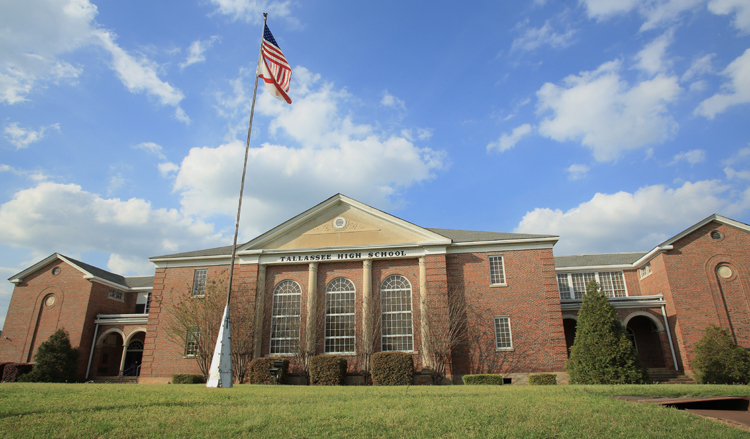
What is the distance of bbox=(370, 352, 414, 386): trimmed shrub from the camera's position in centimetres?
2150

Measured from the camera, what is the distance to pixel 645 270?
93.9 ft

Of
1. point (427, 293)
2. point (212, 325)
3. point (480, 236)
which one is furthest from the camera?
point (480, 236)

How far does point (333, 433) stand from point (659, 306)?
84.6 ft

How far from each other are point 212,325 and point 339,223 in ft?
30.1

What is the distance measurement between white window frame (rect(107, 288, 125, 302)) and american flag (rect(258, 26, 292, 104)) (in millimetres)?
25022

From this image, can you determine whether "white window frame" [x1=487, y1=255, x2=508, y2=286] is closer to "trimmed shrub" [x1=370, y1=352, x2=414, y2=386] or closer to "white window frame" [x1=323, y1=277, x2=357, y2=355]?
"trimmed shrub" [x1=370, y1=352, x2=414, y2=386]

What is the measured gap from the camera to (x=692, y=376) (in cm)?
2331

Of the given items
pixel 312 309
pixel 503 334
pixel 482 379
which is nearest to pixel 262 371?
pixel 312 309

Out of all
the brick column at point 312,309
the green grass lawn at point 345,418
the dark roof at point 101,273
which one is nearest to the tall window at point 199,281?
the brick column at point 312,309

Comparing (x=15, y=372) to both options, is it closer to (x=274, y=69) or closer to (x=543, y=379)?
(x=274, y=69)

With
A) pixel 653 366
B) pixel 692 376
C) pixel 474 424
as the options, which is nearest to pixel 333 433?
pixel 474 424

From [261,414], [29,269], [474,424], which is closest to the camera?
[474,424]

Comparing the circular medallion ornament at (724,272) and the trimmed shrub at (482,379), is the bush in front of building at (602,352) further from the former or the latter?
the circular medallion ornament at (724,272)

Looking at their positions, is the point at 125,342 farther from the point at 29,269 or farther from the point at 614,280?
the point at 614,280
